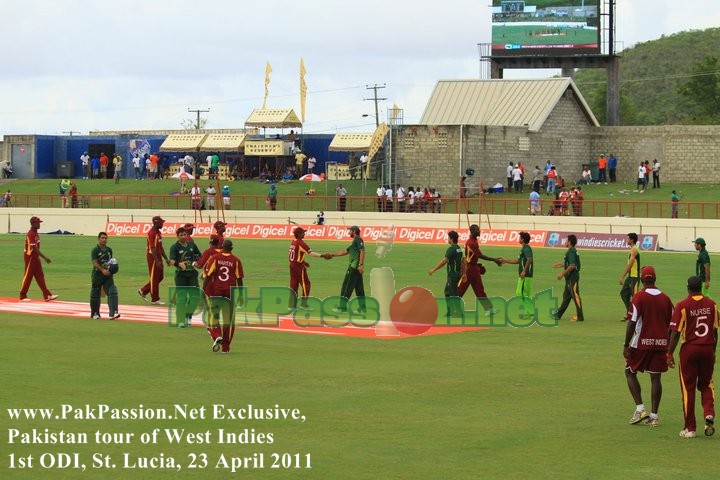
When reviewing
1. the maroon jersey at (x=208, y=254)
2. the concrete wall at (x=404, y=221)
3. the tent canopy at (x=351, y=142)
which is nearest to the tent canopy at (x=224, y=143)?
the tent canopy at (x=351, y=142)

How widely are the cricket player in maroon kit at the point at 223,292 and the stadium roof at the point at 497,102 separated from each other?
50.6 meters

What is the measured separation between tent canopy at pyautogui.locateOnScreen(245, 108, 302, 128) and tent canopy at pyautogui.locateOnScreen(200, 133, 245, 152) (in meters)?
1.25

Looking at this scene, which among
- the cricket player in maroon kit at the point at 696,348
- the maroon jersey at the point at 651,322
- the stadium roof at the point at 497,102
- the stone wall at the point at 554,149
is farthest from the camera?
the stadium roof at the point at 497,102

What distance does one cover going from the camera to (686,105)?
410 ft

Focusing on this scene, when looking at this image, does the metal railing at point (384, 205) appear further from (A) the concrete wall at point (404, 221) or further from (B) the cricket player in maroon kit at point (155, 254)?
(B) the cricket player in maroon kit at point (155, 254)

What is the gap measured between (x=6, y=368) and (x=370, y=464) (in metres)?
7.25

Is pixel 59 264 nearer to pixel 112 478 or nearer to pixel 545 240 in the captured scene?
pixel 545 240

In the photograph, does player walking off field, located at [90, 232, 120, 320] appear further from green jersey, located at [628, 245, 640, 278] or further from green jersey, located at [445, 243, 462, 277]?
Answer: green jersey, located at [628, 245, 640, 278]

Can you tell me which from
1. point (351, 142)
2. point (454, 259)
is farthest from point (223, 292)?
point (351, 142)

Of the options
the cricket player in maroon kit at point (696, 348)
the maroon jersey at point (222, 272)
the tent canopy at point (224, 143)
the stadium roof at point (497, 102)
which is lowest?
the cricket player in maroon kit at point (696, 348)

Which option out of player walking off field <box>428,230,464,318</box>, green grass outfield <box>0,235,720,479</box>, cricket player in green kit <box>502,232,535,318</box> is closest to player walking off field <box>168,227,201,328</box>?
green grass outfield <box>0,235,720,479</box>

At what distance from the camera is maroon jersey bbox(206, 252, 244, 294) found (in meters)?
18.3

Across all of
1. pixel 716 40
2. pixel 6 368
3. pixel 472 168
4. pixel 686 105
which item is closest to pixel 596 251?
pixel 472 168

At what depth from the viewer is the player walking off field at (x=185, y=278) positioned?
22.9 m
